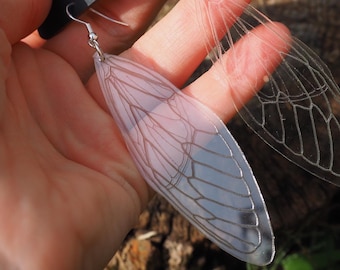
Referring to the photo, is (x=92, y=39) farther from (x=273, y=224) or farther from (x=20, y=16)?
(x=273, y=224)

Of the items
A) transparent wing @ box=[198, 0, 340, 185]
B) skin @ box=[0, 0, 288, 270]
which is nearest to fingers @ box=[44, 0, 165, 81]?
skin @ box=[0, 0, 288, 270]

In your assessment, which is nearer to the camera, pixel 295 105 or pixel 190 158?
pixel 190 158

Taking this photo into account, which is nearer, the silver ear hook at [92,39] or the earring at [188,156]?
the earring at [188,156]

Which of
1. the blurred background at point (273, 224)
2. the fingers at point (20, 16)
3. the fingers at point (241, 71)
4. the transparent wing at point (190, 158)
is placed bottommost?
the blurred background at point (273, 224)

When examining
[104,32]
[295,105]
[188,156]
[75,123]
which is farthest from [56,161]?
[295,105]

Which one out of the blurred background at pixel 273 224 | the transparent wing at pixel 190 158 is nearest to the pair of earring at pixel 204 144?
the transparent wing at pixel 190 158

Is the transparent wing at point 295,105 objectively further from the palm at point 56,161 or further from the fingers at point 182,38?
the palm at point 56,161

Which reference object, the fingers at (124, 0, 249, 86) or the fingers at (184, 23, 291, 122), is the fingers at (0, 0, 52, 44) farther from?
the fingers at (184, 23, 291, 122)
